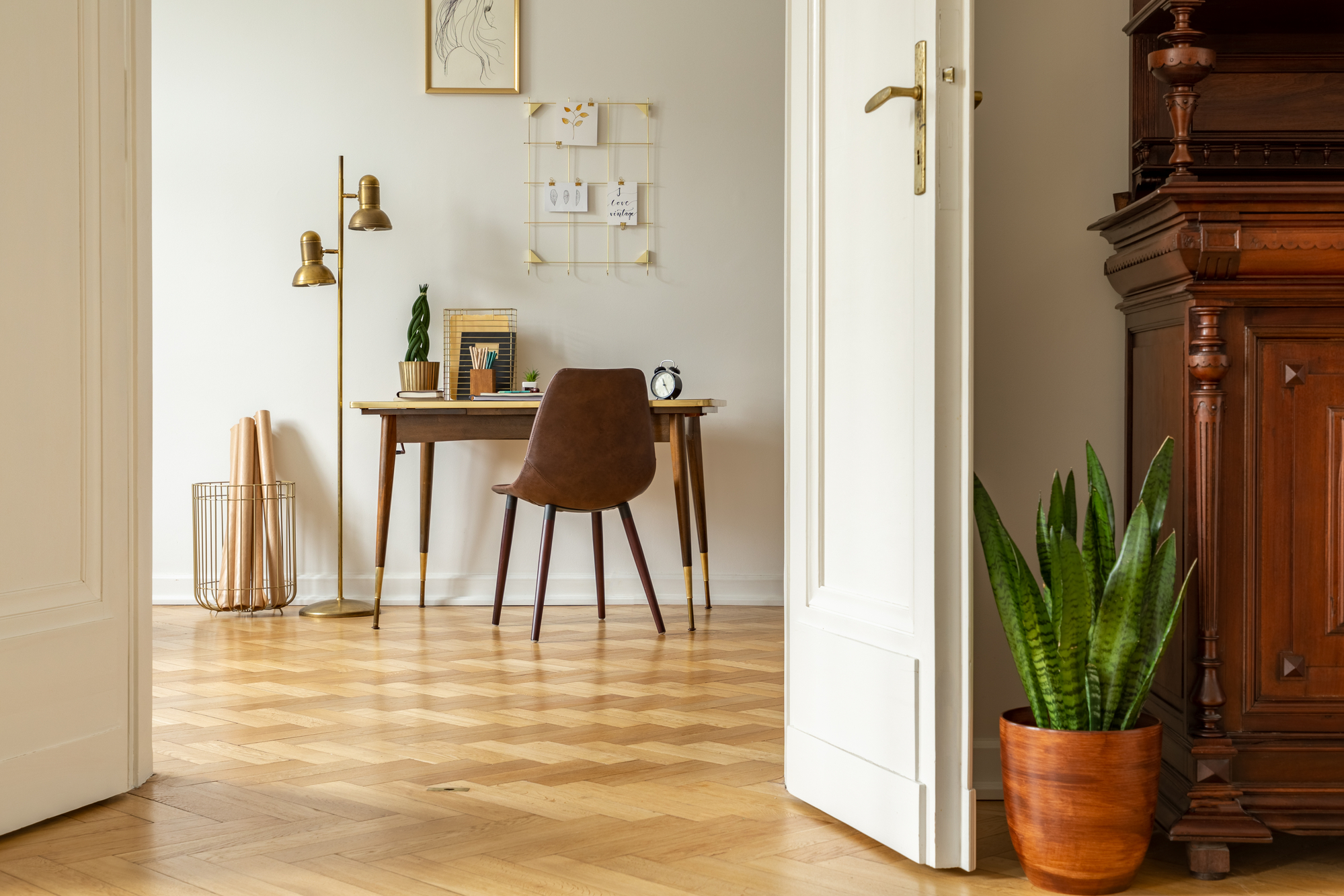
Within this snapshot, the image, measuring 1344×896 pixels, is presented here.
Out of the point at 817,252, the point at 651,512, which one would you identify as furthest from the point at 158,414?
the point at 817,252

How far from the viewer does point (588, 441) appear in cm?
345

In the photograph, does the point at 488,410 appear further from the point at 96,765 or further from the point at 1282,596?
the point at 1282,596

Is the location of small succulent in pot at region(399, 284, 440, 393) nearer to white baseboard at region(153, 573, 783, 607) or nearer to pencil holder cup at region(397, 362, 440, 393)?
pencil holder cup at region(397, 362, 440, 393)

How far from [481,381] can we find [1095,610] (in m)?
2.85

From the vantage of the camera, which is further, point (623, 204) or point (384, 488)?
point (623, 204)

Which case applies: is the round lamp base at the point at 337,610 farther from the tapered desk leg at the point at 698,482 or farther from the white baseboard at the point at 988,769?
the white baseboard at the point at 988,769

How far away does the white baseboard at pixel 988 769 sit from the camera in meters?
1.85

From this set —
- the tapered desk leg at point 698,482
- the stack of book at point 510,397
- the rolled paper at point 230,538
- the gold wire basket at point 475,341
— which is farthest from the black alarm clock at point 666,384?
the rolled paper at point 230,538

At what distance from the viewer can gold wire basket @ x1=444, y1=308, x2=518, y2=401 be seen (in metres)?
4.21

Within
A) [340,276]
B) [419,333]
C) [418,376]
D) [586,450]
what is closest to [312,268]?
[340,276]

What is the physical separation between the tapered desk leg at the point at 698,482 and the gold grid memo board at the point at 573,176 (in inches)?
29.5

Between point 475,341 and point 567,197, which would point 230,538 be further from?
point 567,197

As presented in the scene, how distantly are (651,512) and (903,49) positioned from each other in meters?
2.85

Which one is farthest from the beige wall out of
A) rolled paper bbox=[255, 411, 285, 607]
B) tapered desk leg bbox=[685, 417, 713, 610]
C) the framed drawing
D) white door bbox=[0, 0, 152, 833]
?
rolled paper bbox=[255, 411, 285, 607]
